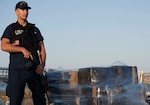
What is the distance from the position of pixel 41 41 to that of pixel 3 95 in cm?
237

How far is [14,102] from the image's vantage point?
172 inches

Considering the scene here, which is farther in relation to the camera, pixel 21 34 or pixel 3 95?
pixel 3 95

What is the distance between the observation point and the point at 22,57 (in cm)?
439

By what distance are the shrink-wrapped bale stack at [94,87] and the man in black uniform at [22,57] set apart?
1.91 metres

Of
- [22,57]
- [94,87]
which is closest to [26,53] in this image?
[22,57]

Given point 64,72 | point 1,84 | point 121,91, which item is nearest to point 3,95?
point 1,84

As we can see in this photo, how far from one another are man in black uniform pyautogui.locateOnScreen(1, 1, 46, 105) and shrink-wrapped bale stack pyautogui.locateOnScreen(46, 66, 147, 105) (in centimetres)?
191

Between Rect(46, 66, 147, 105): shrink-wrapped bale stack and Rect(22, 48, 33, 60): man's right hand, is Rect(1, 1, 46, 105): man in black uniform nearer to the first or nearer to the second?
Rect(22, 48, 33, 60): man's right hand

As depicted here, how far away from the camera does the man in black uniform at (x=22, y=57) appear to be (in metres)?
4.36

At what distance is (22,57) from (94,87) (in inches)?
88.4

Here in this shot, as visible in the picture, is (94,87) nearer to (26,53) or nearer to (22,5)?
(26,53)

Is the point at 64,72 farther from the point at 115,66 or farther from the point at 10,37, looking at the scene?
the point at 10,37

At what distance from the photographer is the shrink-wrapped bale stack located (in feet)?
20.8

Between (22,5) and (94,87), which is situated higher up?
(22,5)
